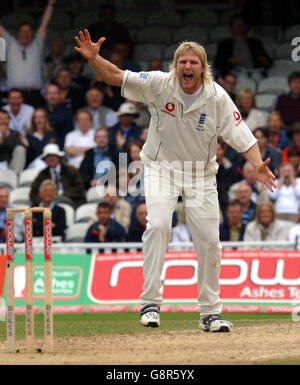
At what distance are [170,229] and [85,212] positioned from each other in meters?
7.05

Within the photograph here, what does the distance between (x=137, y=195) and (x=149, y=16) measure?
579 centimetres

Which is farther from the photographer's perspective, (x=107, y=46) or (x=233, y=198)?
(x=107, y=46)

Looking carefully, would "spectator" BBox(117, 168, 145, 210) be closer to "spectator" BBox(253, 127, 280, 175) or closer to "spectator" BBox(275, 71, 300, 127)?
"spectator" BBox(253, 127, 280, 175)

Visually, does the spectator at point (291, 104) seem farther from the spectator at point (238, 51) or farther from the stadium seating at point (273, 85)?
the spectator at point (238, 51)

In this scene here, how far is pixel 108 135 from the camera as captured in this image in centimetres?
1723

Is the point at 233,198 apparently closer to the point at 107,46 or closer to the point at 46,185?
the point at 46,185

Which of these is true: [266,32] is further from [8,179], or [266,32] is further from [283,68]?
[8,179]

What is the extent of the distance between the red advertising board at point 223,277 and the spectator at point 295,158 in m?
2.47

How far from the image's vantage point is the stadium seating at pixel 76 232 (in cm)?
1584

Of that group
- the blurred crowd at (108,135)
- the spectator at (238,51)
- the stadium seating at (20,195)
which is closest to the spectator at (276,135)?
the blurred crowd at (108,135)

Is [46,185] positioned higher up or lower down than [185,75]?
lower down

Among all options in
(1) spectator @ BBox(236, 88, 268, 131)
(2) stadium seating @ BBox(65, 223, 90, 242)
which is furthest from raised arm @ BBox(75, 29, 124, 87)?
(1) spectator @ BBox(236, 88, 268, 131)

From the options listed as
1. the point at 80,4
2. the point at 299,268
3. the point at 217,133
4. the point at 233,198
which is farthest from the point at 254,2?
the point at 217,133

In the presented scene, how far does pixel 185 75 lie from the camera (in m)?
9.09
